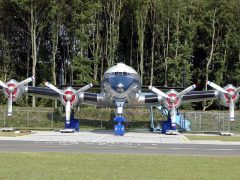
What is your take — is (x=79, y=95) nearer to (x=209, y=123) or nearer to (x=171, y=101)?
(x=171, y=101)

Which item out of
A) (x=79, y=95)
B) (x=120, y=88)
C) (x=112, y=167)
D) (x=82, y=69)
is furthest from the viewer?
(x=82, y=69)

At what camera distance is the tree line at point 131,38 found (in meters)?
61.0

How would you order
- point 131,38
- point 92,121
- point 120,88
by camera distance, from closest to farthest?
point 120,88 → point 92,121 → point 131,38

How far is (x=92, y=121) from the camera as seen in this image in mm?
46938

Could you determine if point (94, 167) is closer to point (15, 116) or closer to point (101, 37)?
point (15, 116)

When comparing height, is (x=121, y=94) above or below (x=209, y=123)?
above

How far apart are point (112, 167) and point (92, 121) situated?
33.4 metres

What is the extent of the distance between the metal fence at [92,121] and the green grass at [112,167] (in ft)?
90.9

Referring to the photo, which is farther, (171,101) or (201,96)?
(201,96)

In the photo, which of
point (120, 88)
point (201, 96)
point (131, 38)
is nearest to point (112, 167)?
point (120, 88)

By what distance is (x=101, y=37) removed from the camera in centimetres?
6694

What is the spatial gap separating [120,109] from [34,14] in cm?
2899

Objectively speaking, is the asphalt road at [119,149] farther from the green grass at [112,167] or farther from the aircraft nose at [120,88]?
the aircraft nose at [120,88]

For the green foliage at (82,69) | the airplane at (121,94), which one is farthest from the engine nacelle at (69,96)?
the green foliage at (82,69)
